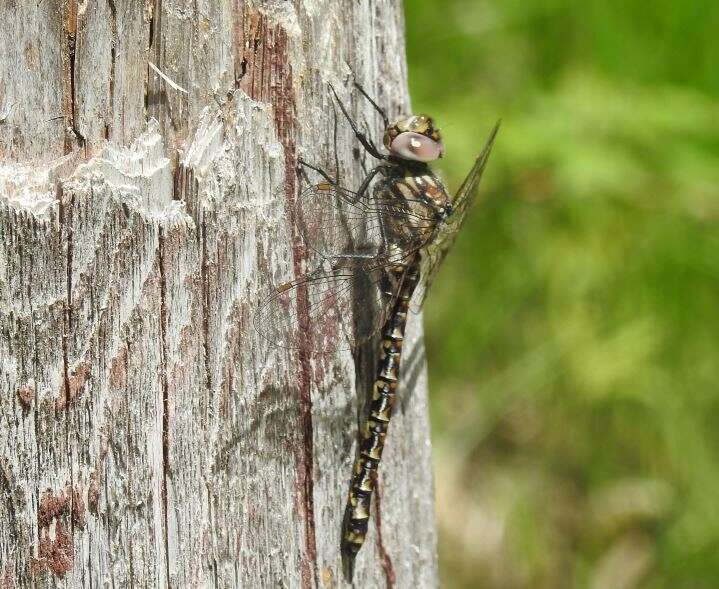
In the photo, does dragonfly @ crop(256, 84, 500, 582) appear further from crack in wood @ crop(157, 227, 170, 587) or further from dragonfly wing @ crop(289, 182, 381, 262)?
crack in wood @ crop(157, 227, 170, 587)

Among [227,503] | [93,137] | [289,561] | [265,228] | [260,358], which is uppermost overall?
[93,137]

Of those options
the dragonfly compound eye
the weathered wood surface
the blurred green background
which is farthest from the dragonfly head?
the blurred green background

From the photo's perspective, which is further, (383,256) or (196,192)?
(383,256)

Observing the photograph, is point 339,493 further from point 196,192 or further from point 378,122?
point 378,122

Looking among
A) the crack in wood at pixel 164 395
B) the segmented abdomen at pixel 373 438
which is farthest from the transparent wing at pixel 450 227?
the crack in wood at pixel 164 395

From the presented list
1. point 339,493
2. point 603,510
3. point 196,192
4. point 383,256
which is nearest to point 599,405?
point 603,510

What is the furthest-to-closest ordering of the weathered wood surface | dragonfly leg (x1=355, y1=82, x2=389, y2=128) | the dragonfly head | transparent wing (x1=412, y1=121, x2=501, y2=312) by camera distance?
transparent wing (x1=412, y1=121, x2=501, y2=312), the dragonfly head, dragonfly leg (x1=355, y1=82, x2=389, y2=128), the weathered wood surface

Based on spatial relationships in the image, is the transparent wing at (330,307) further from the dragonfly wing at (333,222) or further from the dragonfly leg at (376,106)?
the dragonfly leg at (376,106)
